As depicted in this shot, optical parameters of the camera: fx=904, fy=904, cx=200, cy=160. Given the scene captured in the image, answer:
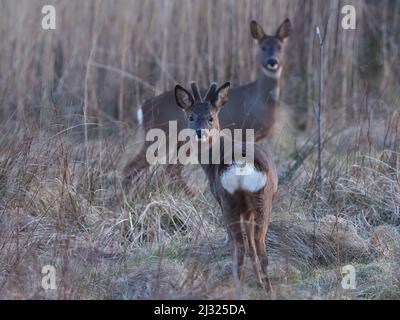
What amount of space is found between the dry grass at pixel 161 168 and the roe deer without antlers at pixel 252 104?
0.75ft

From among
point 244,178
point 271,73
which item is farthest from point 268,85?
point 244,178

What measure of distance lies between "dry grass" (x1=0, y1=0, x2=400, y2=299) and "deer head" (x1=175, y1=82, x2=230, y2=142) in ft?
2.32

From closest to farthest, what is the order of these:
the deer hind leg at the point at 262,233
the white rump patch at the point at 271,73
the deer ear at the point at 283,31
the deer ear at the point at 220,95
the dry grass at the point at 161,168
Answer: the deer hind leg at the point at 262,233 < the dry grass at the point at 161,168 < the deer ear at the point at 220,95 < the deer ear at the point at 283,31 < the white rump patch at the point at 271,73

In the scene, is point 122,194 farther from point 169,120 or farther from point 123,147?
point 169,120

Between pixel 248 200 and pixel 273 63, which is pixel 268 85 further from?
pixel 248 200

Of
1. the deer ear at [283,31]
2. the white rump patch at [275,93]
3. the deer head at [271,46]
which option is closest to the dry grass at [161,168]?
the white rump patch at [275,93]

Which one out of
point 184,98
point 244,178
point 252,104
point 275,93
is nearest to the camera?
point 244,178

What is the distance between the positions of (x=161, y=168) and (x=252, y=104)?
6.68 feet

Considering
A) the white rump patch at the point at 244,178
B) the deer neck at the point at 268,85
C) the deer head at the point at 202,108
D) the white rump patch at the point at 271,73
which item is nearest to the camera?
the white rump patch at the point at 244,178

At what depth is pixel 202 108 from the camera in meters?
5.81

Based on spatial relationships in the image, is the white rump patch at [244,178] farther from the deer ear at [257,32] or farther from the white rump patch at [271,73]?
the deer ear at [257,32]

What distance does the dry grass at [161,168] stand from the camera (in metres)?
5.24

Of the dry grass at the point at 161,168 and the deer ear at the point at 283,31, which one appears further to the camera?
the deer ear at the point at 283,31

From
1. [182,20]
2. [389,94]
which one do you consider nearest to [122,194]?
[182,20]
